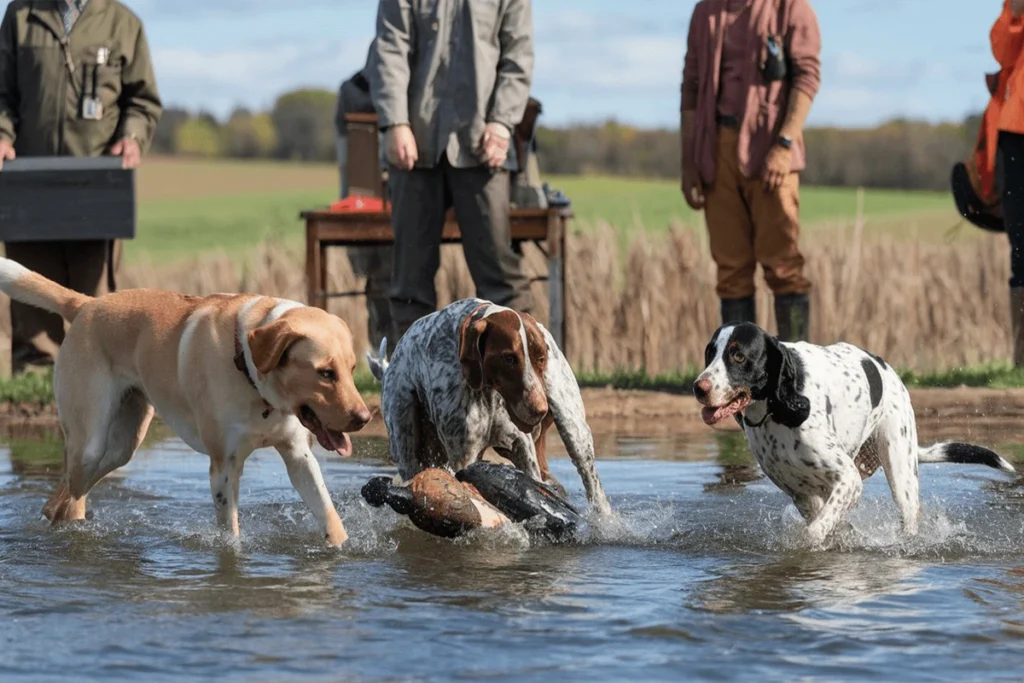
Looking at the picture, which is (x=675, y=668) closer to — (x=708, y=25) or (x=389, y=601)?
(x=389, y=601)

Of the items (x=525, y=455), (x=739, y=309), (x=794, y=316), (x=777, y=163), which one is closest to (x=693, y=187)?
(x=777, y=163)

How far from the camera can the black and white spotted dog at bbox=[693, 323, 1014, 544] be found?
5.54 meters

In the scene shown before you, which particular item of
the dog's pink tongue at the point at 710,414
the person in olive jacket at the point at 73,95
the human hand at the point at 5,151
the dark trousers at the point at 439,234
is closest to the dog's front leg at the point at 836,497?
the dog's pink tongue at the point at 710,414

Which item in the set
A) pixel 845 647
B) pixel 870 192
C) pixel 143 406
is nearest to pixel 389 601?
pixel 845 647

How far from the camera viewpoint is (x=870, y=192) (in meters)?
37.0

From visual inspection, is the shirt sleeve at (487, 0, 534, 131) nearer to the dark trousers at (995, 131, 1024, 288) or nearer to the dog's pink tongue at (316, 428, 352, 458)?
the dark trousers at (995, 131, 1024, 288)

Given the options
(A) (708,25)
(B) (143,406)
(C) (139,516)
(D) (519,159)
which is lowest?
(C) (139,516)

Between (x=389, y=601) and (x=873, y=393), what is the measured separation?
6.68 ft

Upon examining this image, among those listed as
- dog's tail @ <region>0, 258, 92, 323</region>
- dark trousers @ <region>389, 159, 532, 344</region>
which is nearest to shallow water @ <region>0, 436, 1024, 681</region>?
dog's tail @ <region>0, 258, 92, 323</region>

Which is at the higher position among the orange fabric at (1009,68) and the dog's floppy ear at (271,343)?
the orange fabric at (1009,68)

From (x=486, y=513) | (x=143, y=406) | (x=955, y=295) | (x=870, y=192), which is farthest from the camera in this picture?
(x=870, y=192)

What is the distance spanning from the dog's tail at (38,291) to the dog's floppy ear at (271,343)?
4.22 ft

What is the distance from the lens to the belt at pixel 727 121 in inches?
363

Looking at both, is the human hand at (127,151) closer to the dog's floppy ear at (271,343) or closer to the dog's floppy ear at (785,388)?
the dog's floppy ear at (271,343)
